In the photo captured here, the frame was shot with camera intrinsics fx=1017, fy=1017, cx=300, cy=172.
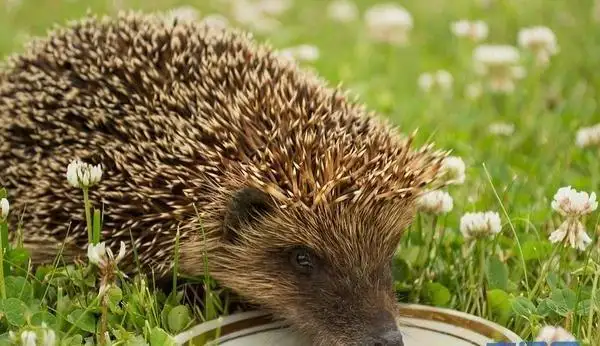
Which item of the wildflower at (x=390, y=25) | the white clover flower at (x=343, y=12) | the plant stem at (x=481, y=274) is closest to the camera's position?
the plant stem at (x=481, y=274)

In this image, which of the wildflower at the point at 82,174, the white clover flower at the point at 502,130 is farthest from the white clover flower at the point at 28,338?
the white clover flower at the point at 502,130

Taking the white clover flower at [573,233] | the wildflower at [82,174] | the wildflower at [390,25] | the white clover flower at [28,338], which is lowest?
the white clover flower at [28,338]

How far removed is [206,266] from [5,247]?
0.71m

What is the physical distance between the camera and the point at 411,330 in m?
3.53

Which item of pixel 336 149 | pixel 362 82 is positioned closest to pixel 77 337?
pixel 336 149

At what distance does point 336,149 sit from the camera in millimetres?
3504

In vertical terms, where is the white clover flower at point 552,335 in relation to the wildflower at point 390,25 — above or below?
below

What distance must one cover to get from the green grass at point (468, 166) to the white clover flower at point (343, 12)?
2.7 inches

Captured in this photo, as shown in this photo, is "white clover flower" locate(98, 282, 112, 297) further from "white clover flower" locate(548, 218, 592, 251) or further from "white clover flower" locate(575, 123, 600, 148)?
"white clover flower" locate(575, 123, 600, 148)

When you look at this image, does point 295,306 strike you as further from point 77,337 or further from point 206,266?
point 77,337

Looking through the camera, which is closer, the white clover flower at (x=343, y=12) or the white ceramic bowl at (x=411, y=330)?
the white ceramic bowl at (x=411, y=330)

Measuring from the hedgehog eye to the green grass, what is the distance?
0.35 metres

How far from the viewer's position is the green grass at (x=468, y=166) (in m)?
3.43

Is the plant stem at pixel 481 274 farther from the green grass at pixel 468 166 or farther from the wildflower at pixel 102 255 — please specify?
the wildflower at pixel 102 255
